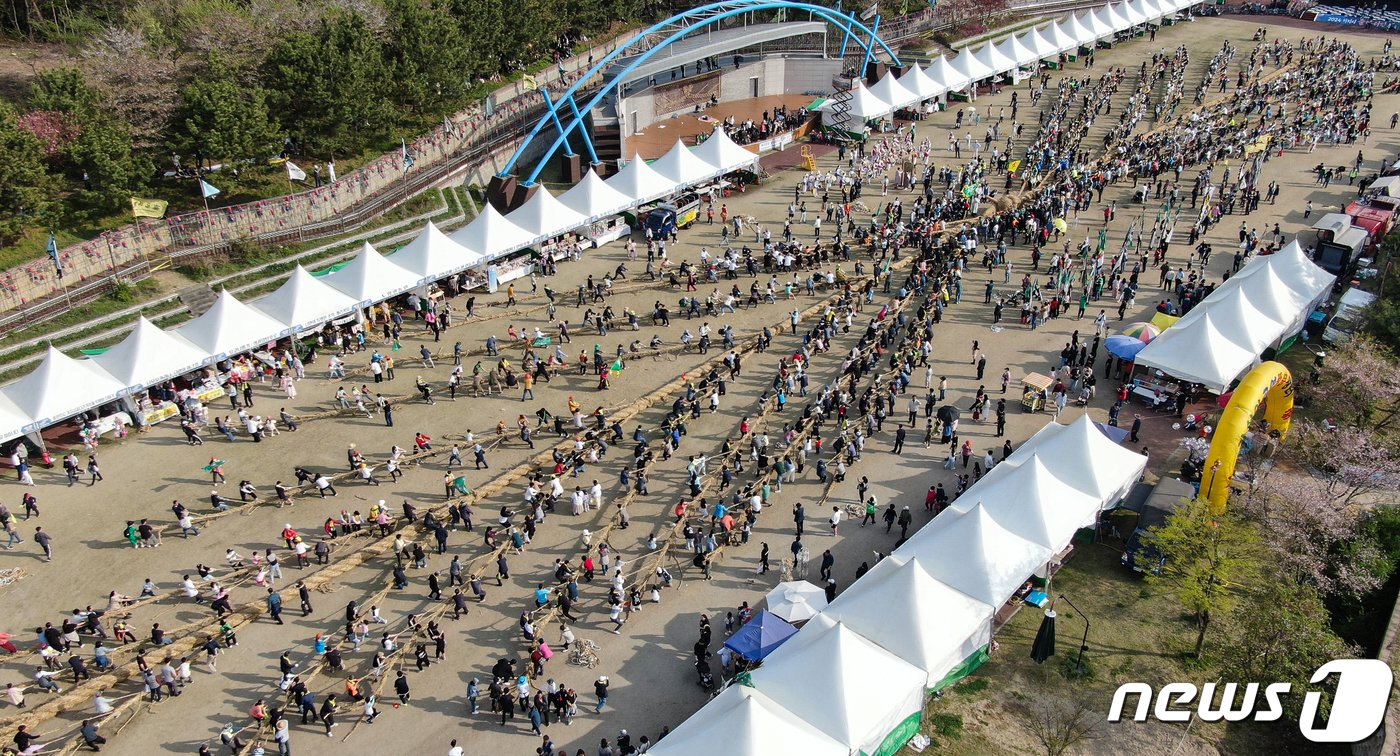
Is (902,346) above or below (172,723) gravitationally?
above

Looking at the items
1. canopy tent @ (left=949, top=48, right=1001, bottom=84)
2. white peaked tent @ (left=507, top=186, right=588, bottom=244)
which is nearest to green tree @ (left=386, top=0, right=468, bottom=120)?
white peaked tent @ (left=507, top=186, right=588, bottom=244)

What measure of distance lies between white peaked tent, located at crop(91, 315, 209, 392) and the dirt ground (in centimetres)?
163

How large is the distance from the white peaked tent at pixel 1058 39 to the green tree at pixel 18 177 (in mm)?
55438

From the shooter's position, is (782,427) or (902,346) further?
(902,346)

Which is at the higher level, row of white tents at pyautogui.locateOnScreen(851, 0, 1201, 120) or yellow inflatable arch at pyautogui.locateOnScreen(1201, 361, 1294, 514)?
row of white tents at pyautogui.locateOnScreen(851, 0, 1201, 120)

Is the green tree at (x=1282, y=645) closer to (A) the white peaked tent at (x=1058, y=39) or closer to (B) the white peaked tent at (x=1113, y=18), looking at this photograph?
(A) the white peaked tent at (x=1058, y=39)

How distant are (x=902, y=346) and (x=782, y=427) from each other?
20.7 feet

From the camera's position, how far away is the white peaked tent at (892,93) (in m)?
54.0

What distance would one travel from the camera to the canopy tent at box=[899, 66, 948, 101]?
5572 cm

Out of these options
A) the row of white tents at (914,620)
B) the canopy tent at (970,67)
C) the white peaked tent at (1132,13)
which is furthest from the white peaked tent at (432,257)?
the white peaked tent at (1132,13)

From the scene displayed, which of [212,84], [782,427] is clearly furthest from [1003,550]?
[212,84]

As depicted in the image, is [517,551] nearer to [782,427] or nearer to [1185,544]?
[782,427]

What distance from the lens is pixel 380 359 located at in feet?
106

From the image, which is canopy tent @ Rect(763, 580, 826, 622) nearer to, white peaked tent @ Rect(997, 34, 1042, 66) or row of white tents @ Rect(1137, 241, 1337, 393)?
row of white tents @ Rect(1137, 241, 1337, 393)
